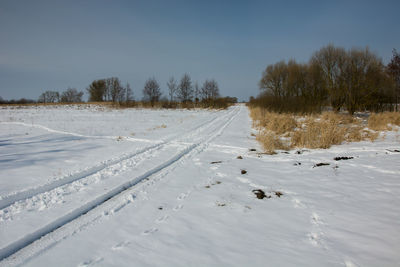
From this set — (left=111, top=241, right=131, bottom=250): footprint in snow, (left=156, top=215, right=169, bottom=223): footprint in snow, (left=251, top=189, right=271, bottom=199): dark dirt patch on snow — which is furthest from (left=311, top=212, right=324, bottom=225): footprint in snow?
(left=111, top=241, right=131, bottom=250): footprint in snow

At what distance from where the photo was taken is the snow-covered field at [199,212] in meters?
1.81

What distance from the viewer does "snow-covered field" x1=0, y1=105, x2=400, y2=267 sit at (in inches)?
71.3

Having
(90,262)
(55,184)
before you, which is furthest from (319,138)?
(55,184)

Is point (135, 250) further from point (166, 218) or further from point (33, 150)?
point (33, 150)

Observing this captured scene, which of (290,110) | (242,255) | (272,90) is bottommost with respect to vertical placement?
(242,255)

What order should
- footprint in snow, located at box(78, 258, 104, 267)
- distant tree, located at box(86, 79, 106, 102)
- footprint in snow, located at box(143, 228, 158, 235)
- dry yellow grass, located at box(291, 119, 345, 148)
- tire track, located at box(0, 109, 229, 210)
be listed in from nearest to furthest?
1. footprint in snow, located at box(78, 258, 104, 267)
2. footprint in snow, located at box(143, 228, 158, 235)
3. tire track, located at box(0, 109, 229, 210)
4. dry yellow grass, located at box(291, 119, 345, 148)
5. distant tree, located at box(86, 79, 106, 102)

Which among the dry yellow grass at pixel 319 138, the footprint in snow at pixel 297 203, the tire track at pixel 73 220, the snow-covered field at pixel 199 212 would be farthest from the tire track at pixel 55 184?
the dry yellow grass at pixel 319 138

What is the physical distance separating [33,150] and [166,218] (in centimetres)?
585

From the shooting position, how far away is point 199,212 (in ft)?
8.48

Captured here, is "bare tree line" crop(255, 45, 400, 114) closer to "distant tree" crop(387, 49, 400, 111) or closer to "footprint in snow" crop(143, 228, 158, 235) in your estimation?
"distant tree" crop(387, 49, 400, 111)

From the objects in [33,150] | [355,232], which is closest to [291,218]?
[355,232]

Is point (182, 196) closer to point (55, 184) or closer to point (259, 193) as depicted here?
point (259, 193)

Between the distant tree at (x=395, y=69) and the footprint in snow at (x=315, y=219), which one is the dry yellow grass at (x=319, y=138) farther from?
the distant tree at (x=395, y=69)

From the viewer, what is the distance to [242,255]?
181cm
